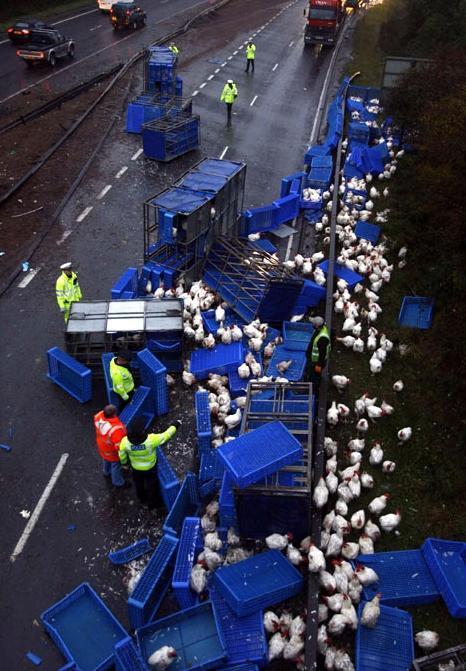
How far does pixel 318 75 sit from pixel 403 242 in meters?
19.1

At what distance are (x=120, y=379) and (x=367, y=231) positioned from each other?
8.81 meters

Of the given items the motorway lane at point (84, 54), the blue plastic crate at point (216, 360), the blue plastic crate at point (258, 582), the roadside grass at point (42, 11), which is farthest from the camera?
the roadside grass at point (42, 11)

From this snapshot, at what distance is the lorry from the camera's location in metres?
33.6

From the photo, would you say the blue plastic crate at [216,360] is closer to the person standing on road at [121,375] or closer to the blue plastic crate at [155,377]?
the blue plastic crate at [155,377]

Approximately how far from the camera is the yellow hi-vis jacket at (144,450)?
25.8 feet

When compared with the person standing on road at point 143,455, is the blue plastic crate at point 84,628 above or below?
below

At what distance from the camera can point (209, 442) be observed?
9070 millimetres

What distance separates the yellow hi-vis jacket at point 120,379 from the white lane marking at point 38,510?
133 centimetres

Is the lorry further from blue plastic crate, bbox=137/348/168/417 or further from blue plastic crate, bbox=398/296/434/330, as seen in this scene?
blue plastic crate, bbox=137/348/168/417

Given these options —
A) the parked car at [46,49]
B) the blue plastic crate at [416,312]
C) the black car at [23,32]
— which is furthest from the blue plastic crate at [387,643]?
the black car at [23,32]

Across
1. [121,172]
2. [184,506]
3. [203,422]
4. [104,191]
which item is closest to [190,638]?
[184,506]

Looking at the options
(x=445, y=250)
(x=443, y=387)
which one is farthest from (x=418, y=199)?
(x=443, y=387)

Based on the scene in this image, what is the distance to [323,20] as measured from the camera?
1330 inches

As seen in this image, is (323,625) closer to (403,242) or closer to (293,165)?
(403,242)
